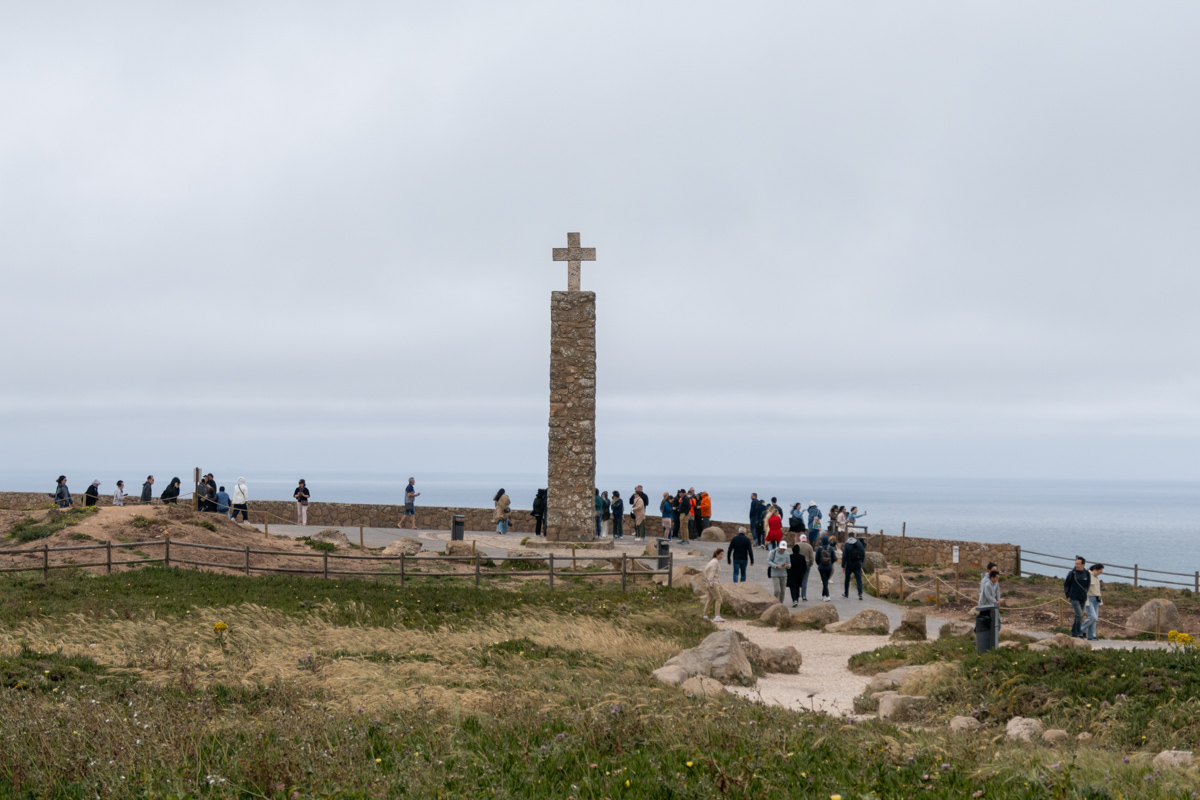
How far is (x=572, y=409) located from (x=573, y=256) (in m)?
4.66

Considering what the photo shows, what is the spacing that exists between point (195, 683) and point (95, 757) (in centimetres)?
326

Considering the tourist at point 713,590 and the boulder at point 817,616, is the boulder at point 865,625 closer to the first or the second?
the boulder at point 817,616

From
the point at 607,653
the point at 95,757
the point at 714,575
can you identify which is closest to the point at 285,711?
the point at 95,757

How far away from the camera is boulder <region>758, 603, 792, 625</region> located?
59.0 ft

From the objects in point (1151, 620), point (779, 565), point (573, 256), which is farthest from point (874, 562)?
point (573, 256)

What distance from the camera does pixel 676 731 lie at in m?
7.48

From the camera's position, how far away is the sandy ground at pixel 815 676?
37.7ft

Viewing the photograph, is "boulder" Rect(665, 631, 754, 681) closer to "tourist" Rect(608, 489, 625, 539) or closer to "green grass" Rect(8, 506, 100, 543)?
"green grass" Rect(8, 506, 100, 543)

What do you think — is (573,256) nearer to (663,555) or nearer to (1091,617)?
(663,555)

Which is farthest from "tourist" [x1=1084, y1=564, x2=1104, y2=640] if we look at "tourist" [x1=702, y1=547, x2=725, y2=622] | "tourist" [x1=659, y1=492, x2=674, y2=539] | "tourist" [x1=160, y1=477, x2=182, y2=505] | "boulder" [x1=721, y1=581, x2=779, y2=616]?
"tourist" [x1=160, y1=477, x2=182, y2=505]

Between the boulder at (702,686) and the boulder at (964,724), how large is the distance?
244 centimetres

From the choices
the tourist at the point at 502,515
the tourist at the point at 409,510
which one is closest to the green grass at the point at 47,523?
the tourist at the point at 409,510

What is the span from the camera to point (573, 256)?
28328 millimetres

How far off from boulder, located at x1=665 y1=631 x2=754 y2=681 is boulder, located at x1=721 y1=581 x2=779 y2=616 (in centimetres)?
604
